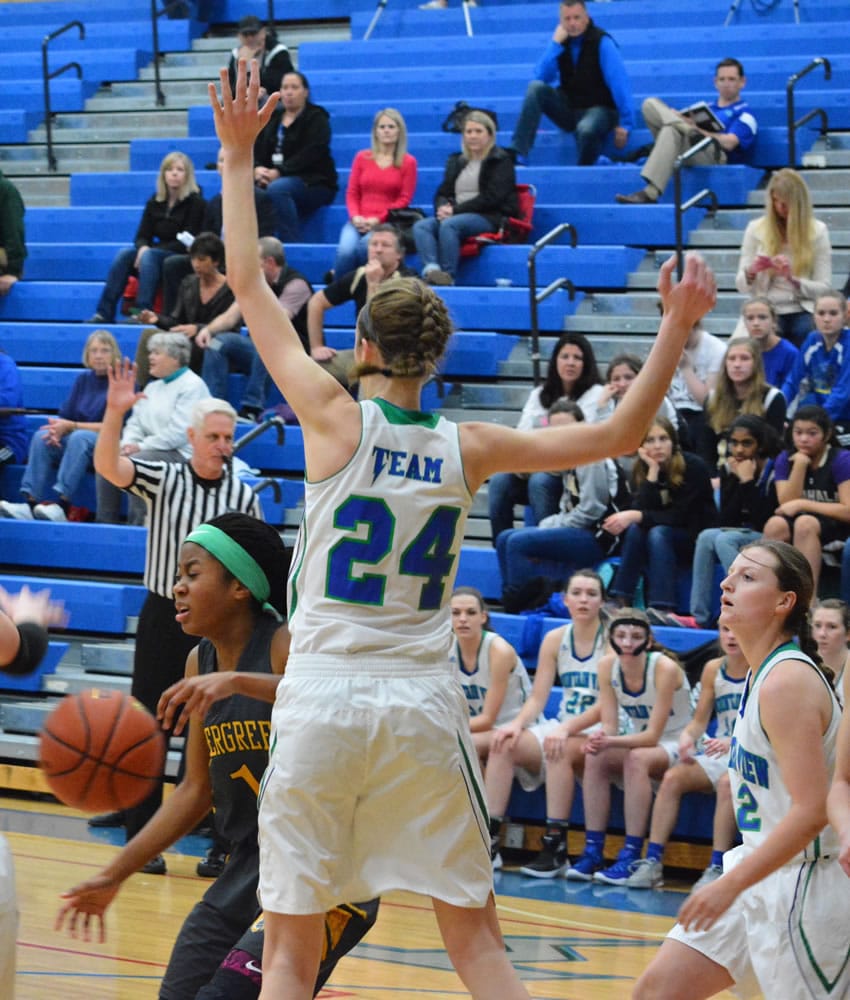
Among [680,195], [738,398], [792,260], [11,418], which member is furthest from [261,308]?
[11,418]

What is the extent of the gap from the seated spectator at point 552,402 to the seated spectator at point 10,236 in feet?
15.5

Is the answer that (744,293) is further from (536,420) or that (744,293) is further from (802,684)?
(802,684)

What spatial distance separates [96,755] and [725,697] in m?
3.99

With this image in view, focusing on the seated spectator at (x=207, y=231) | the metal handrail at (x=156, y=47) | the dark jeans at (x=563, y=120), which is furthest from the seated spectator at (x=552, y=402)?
the metal handrail at (x=156, y=47)

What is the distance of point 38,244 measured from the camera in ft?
42.3

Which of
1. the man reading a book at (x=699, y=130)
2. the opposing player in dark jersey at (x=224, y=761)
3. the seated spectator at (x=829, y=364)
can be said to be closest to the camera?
the opposing player in dark jersey at (x=224, y=761)

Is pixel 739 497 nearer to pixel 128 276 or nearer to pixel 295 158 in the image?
pixel 295 158

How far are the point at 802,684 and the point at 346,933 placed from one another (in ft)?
3.56

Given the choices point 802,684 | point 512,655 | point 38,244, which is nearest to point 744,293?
point 512,655

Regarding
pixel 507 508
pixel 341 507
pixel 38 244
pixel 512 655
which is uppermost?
pixel 38 244

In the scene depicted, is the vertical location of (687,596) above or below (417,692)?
below

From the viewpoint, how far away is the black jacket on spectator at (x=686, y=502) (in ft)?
27.5

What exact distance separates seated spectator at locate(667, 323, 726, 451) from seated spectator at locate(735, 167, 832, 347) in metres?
0.53

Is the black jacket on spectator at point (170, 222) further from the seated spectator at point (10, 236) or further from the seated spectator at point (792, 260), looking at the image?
the seated spectator at point (792, 260)
